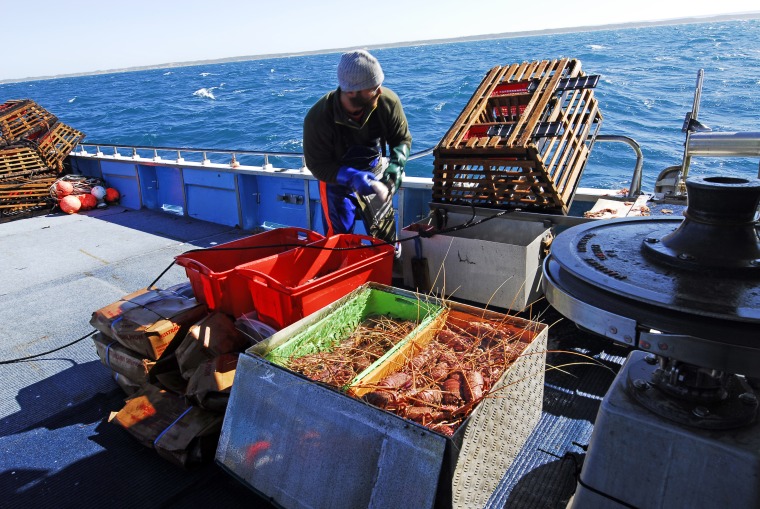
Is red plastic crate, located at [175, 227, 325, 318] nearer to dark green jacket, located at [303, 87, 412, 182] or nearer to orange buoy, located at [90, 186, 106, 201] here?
dark green jacket, located at [303, 87, 412, 182]

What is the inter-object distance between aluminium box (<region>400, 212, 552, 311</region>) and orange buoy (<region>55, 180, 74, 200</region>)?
650 centimetres

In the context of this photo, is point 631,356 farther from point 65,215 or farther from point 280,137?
point 280,137

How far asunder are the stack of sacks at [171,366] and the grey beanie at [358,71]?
155 centimetres

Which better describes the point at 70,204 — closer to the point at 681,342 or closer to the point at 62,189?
the point at 62,189

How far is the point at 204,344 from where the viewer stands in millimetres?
2559

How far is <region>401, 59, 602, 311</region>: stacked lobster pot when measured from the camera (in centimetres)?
307

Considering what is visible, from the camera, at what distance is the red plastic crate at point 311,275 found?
254 centimetres

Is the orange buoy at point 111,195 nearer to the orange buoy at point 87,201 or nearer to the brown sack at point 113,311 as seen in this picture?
the orange buoy at point 87,201

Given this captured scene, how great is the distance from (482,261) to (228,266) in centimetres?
177

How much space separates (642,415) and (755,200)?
0.54 metres

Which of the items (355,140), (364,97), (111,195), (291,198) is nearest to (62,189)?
(111,195)

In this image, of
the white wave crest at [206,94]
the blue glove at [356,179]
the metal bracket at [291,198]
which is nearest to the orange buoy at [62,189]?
the metal bracket at [291,198]

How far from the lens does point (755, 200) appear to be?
1.01 meters

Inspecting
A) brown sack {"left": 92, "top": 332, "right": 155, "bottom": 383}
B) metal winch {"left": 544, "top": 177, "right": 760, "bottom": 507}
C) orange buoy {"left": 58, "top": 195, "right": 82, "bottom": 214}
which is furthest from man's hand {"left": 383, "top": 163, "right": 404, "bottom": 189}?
orange buoy {"left": 58, "top": 195, "right": 82, "bottom": 214}
